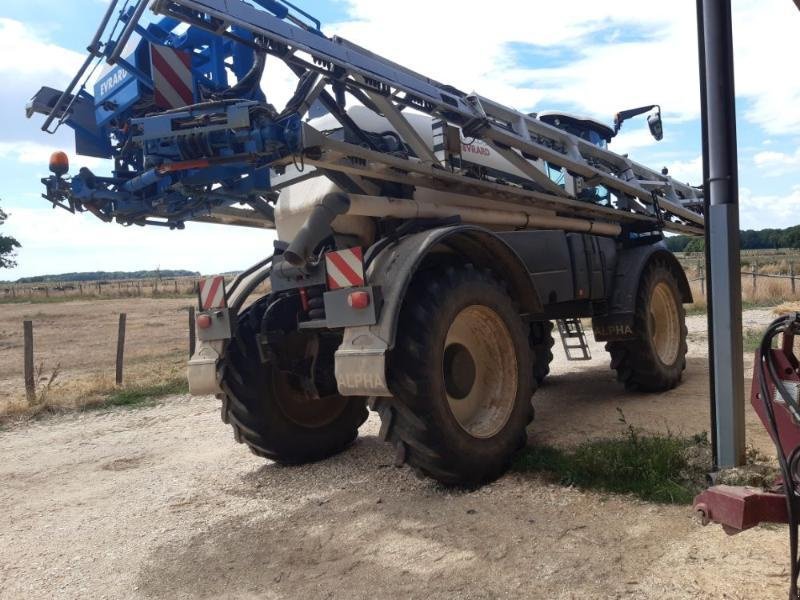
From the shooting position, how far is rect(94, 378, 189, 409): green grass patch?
9.57 meters

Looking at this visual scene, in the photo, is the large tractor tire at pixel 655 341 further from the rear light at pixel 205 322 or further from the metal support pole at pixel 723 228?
the rear light at pixel 205 322

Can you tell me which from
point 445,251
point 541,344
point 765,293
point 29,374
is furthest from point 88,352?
point 765,293

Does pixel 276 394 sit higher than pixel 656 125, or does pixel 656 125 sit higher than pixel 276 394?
pixel 656 125

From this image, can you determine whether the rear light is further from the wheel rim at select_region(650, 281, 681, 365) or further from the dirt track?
the wheel rim at select_region(650, 281, 681, 365)

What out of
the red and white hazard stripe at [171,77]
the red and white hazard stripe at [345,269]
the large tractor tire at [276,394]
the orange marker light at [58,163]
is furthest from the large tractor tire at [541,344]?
the orange marker light at [58,163]

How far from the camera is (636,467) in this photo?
4.27 meters

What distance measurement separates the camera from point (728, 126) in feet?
12.9

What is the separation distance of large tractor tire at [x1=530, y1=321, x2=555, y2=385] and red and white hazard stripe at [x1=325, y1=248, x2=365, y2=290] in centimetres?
340

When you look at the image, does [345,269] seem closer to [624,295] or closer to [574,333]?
[624,295]

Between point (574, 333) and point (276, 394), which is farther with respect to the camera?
point (574, 333)

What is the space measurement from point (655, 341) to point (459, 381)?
4039mm

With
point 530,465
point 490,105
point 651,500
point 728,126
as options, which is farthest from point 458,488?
point 490,105

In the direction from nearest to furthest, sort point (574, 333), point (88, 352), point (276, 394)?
point (276, 394)
point (574, 333)
point (88, 352)

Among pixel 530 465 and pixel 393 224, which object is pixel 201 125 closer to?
pixel 393 224
